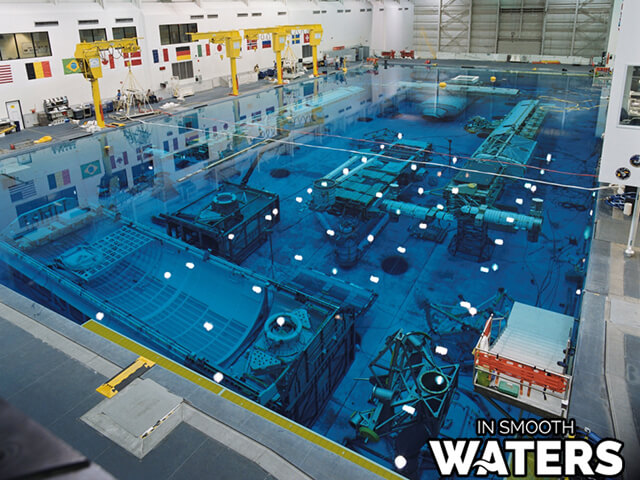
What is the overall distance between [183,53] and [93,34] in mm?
5112

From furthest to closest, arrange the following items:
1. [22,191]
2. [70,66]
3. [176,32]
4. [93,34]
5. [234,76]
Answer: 1. [234,76]
2. [176,32]
3. [93,34]
4. [70,66]
5. [22,191]

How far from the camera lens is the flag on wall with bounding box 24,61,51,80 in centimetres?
2075

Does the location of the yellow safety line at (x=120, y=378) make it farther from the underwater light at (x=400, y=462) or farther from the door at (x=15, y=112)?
the door at (x=15, y=112)

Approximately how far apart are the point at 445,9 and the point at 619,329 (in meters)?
41.6

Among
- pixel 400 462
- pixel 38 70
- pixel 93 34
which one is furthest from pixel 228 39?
pixel 400 462

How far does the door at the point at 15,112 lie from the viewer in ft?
67.3

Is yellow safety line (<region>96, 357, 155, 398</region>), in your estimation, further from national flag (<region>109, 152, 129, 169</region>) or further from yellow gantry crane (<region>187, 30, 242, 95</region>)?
yellow gantry crane (<region>187, 30, 242, 95</region>)

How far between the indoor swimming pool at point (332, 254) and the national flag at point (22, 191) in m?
0.09

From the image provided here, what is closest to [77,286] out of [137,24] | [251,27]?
[137,24]

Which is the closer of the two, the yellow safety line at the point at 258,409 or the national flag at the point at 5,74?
the yellow safety line at the point at 258,409

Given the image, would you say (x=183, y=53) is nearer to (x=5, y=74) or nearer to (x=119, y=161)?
(x=5, y=74)

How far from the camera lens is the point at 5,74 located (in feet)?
65.4

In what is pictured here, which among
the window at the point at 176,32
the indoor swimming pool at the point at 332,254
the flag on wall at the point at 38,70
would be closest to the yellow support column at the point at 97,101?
the indoor swimming pool at the point at 332,254

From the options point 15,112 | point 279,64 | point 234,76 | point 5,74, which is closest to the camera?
point 5,74
